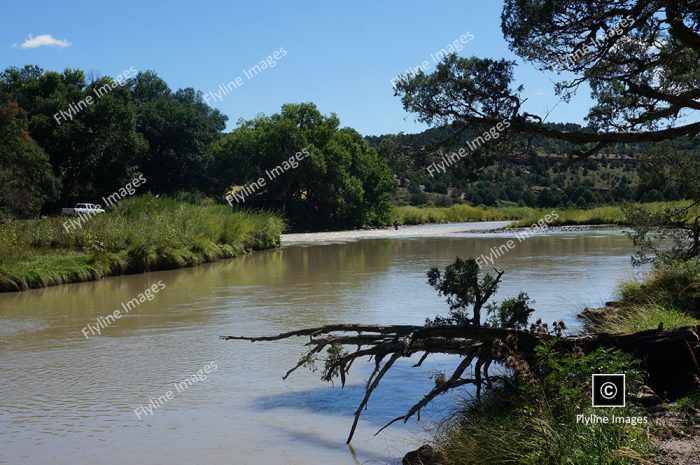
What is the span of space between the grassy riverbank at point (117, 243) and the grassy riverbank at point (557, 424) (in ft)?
54.8

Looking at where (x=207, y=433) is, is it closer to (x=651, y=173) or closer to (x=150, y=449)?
(x=150, y=449)

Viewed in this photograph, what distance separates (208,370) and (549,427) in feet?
21.3

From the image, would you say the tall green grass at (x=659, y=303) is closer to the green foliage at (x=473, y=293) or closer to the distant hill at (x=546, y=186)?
the green foliage at (x=473, y=293)

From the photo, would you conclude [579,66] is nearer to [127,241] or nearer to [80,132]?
[127,241]

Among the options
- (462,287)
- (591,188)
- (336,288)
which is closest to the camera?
(462,287)

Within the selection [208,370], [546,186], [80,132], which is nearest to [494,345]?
[208,370]

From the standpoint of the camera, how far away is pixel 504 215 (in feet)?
235

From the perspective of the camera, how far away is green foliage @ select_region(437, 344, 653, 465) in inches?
A: 181

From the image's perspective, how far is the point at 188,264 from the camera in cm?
2780

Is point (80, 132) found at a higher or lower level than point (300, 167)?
higher

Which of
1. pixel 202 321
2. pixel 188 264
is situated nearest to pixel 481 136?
pixel 202 321

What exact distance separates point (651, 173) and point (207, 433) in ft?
28.5

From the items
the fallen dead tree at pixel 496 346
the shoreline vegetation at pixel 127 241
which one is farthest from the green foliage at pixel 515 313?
the shoreline vegetation at pixel 127 241

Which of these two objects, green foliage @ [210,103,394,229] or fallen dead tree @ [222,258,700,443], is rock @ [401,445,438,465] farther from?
green foliage @ [210,103,394,229]
